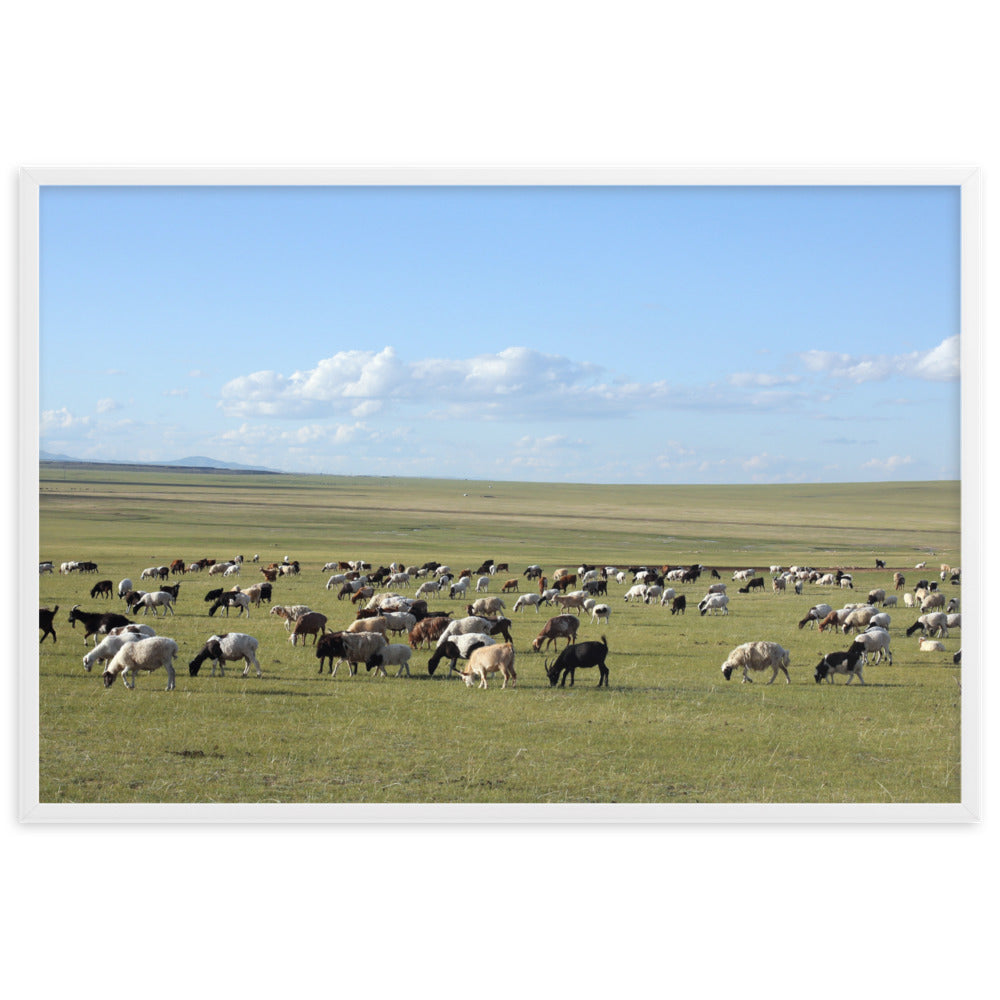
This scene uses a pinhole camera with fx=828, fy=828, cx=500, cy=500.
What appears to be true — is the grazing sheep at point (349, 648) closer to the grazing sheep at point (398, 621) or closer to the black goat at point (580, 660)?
the black goat at point (580, 660)

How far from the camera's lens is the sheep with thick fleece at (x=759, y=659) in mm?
14094

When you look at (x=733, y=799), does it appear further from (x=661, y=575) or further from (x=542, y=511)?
(x=542, y=511)

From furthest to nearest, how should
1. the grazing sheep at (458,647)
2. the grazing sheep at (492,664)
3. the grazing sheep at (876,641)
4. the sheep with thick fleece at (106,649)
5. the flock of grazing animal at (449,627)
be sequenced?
the grazing sheep at (876,641) < the grazing sheep at (458,647) < the flock of grazing animal at (449,627) < the grazing sheep at (492,664) < the sheep with thick fleece at (106,649)

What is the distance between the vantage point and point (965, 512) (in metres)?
9.58

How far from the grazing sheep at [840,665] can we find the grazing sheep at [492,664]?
5295 millimetres

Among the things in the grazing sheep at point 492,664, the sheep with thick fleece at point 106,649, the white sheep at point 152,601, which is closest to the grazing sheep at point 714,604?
the grazing sheep at point 492,664

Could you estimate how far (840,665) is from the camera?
1428cm

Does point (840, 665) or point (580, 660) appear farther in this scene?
point (840, 665)

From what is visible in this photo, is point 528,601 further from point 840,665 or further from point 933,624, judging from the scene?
point 840,665

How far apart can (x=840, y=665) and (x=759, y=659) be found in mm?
1467

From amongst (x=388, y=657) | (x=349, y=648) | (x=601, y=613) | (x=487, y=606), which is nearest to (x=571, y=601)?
(x=601, y=613)

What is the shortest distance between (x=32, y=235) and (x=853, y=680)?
14043mm

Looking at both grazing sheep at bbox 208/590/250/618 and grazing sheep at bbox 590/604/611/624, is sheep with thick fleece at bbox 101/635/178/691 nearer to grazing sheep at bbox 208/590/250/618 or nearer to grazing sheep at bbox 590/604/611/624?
grazing sheep at bbox 208/590/250/618

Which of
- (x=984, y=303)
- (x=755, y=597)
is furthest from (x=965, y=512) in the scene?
(x=755, y=597)
